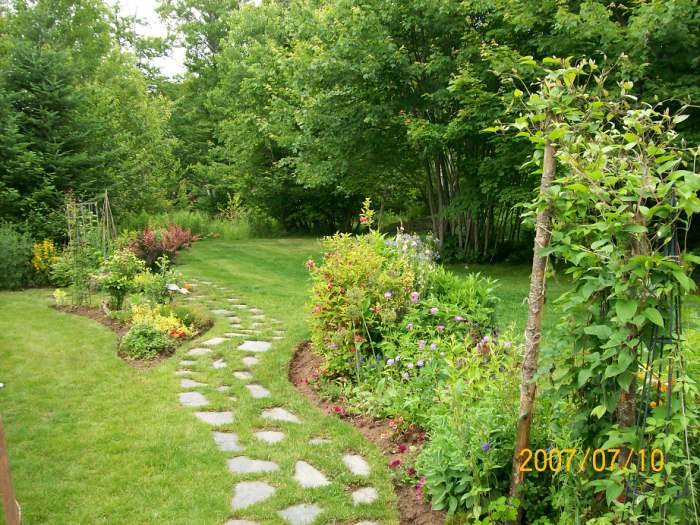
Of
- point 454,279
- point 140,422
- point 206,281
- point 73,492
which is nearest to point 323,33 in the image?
point 206,281

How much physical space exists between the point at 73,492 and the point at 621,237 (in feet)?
9.96

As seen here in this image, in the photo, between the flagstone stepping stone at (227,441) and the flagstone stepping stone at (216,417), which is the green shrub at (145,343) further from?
the flagstone stepping stone at (227,441)

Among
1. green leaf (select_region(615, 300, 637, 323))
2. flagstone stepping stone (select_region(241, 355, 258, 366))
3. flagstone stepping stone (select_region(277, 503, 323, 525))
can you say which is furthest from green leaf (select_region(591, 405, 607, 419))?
flagstone stepping stone (select_region(241, 355, 258, 366))

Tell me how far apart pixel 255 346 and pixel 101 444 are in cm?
223

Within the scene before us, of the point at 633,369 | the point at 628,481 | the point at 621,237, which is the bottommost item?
the point at 628,481

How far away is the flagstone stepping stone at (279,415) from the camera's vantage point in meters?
3.93

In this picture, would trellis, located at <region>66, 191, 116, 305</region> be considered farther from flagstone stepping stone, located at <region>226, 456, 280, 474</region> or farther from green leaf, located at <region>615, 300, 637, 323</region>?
green leaf, located at <region>615, 300, 637, 323</region>

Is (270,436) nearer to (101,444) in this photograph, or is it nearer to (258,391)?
(258,391)

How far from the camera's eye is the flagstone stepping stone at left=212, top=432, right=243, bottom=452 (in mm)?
3488

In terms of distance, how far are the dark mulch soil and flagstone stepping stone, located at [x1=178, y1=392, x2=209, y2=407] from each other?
0.79m

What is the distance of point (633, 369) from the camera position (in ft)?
6.48

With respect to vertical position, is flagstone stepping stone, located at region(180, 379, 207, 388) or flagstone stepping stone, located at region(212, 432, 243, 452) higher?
flagstone stepping stone, located at region(180, 379, 207, 388)

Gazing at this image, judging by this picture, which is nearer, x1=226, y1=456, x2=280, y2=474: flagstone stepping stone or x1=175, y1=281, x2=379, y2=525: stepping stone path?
x1=175, y1=281, x2=379, y2=525: stepping stone path

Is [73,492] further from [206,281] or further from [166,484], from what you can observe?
[206,281]
